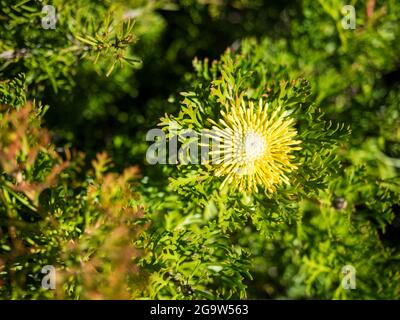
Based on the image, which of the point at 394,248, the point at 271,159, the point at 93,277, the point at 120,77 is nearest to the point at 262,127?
the point at 271,159

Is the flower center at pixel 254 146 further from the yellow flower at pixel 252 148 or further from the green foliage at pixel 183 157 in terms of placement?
the green foliage at pixel 183 157

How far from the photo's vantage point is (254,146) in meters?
1.15

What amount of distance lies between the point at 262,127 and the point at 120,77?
1.07 m

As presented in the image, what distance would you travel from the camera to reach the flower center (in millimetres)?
1147

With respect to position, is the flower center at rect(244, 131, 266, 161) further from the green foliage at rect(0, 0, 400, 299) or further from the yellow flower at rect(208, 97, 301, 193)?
the green foliage at rect(0, 0, 400, 299)

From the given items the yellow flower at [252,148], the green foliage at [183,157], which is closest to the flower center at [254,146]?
the yellow flower at [252,148]

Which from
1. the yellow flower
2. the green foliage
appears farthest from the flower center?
the green foliage

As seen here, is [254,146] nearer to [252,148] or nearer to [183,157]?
[252,148]

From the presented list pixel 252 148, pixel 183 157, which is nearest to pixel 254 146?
pixel 252 148

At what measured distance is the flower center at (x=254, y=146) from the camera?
1.15 meters

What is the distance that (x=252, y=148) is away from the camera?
1149 millimetres

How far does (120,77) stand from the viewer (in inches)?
78.8

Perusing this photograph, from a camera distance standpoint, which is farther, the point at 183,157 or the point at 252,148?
the point at 183,157

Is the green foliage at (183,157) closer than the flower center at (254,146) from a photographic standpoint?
No
